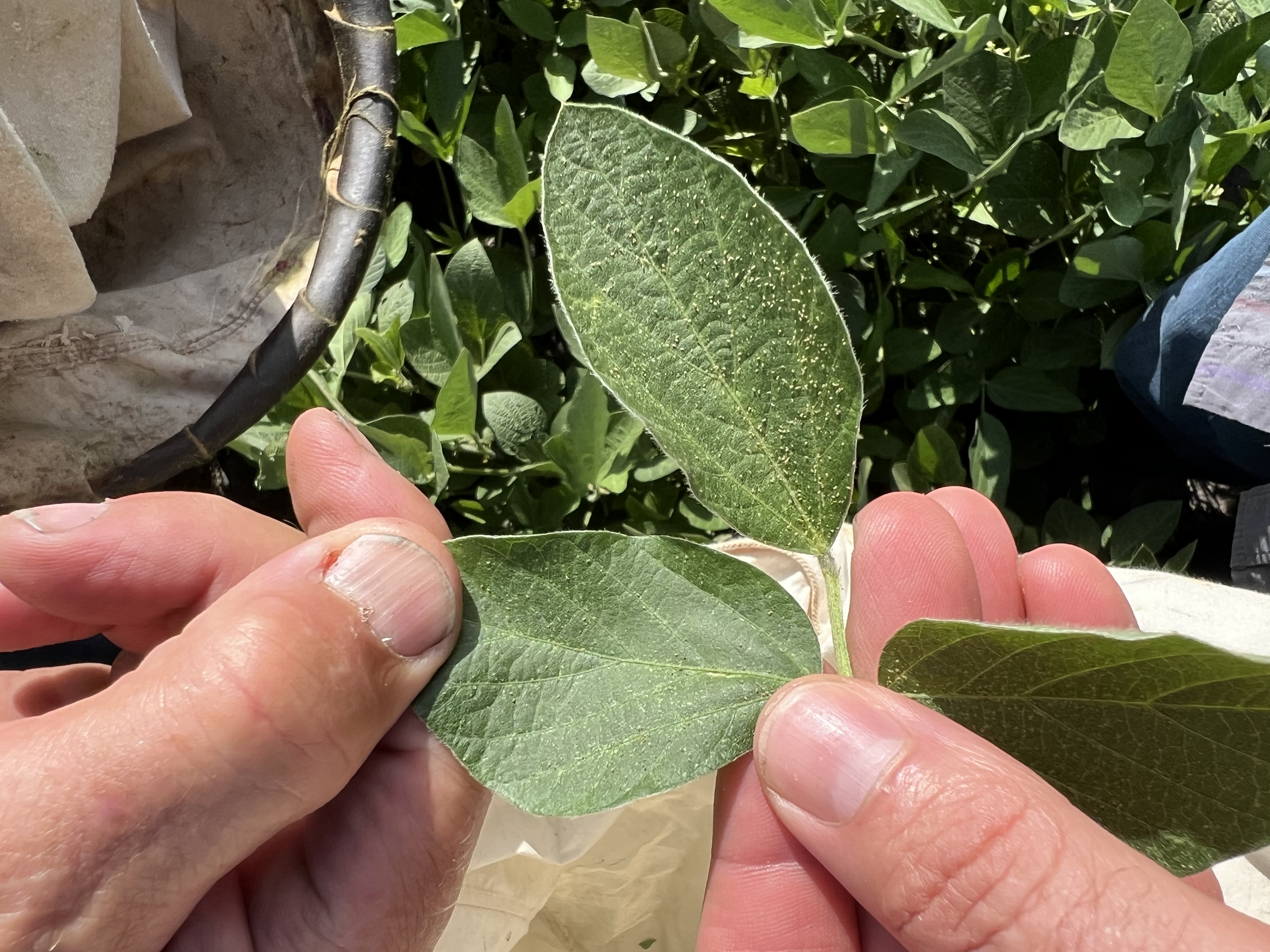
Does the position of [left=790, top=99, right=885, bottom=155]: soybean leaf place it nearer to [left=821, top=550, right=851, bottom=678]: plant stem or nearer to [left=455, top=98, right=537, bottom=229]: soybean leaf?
[left=455, top=98, right=537, bottom=229]: soybean leaf

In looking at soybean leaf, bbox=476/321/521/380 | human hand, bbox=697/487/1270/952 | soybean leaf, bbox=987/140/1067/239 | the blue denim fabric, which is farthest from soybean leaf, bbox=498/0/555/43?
human hand, bbox=697/487/1270/952

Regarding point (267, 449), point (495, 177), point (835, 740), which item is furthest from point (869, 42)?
point (267, 449)

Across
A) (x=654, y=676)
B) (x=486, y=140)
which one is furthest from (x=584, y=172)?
(x=486, y=140)

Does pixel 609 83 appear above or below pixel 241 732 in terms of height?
above

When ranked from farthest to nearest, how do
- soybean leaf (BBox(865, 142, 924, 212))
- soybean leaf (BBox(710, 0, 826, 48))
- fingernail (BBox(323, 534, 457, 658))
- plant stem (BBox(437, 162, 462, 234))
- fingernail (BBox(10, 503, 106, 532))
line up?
plant stem (BBox(437, 162, 462, 234))
soybean leaf (BBox(865, 142, 924, 212))
soybean leaf (BBox(710, 0, 826, 48))
fingernail (BBox(10, 503, 106, 532))
fingernail (BBox(323, 534, 457, 658))

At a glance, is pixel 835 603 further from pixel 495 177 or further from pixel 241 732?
pixel 495 177

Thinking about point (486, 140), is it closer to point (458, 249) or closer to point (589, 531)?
point (458, 249)
